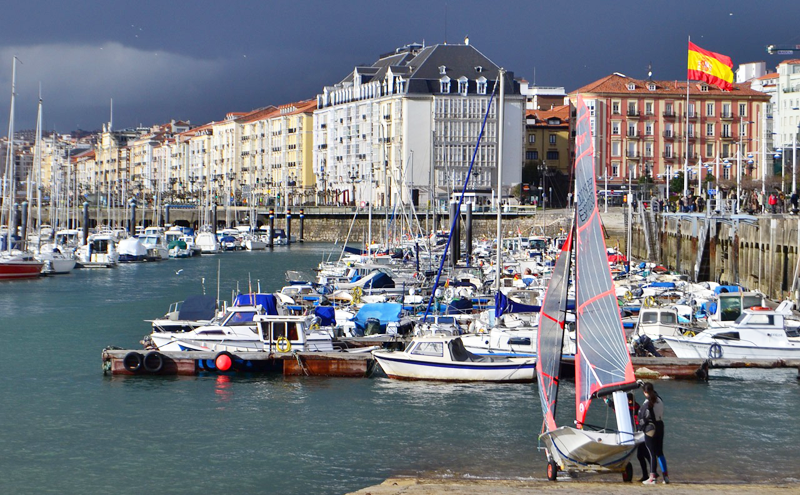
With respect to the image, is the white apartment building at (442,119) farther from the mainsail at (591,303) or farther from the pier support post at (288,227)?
the mainsail at (591,303)

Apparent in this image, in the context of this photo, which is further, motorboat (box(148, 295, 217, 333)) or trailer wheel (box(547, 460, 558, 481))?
motorboat (box(148, 295, 217, 333))

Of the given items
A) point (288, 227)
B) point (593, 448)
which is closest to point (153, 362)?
point (593, 448)

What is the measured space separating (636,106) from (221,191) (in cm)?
7596

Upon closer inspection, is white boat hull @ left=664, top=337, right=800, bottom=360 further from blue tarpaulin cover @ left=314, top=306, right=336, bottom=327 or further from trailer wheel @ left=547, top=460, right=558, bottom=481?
trailer wheel @ left=547, top=460, right=558, bottom=481

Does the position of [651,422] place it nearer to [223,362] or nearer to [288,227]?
[223,362]

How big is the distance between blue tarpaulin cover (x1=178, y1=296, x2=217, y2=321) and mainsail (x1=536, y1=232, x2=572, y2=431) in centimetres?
1685

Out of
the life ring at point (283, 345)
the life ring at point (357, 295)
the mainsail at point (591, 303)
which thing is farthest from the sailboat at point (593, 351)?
the life ring at point (357, 295)

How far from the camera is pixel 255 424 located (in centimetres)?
2491

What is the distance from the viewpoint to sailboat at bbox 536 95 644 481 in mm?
17312

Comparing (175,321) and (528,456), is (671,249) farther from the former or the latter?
(528,456)

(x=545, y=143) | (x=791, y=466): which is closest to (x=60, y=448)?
(x=791, y=466)

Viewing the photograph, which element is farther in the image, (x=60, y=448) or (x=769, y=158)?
(x=769, y=158)

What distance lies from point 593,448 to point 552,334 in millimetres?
2118

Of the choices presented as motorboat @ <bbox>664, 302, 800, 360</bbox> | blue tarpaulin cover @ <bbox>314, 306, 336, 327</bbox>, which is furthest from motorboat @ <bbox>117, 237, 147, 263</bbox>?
motorboat @ <bbox>664, 302, 800, 360</bbox>
